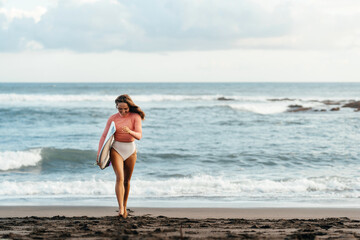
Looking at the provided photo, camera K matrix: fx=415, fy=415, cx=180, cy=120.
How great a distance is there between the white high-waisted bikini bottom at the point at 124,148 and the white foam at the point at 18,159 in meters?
6.84

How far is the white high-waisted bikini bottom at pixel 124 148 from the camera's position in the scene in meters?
5.79

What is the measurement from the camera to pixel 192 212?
698 cm

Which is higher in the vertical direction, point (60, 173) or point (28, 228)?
point (60, 173)

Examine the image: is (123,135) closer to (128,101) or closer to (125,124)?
(125,124)

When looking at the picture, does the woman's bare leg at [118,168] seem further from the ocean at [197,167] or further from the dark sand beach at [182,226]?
the ocean at [197,167]

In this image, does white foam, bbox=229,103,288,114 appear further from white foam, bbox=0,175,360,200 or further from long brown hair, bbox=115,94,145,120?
long brown hair, bbox=115,94,145,120

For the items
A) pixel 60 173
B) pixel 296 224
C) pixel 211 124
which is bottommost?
pixel 296 224

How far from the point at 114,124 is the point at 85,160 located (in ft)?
24.3

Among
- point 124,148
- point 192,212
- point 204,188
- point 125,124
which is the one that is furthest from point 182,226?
point 204,188

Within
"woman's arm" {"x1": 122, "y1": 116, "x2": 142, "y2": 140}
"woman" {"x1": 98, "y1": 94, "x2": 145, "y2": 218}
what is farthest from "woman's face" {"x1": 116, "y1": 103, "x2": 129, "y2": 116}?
"woman's arm" {"x1": 122, "y1": 116, "x2": 142, "y2": 140}

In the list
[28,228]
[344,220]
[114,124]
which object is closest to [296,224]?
[344,220]

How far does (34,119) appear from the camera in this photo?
965 inches

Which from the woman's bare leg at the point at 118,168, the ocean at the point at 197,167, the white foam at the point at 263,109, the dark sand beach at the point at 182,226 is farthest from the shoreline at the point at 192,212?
the white foam at the point at 263,109

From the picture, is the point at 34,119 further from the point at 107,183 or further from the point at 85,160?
the point at 107,183
